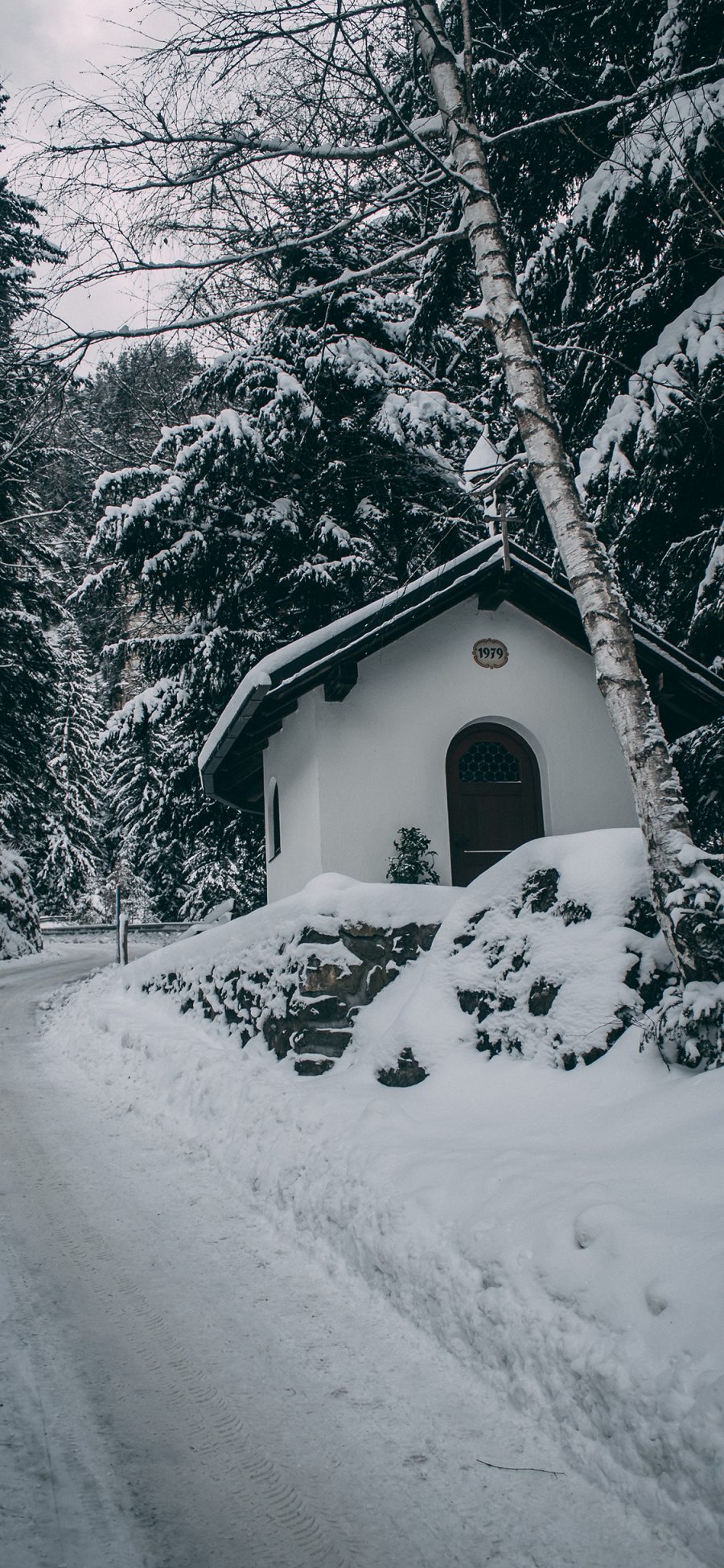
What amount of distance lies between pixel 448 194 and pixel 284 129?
1.70 meters

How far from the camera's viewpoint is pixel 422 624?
10.4 m

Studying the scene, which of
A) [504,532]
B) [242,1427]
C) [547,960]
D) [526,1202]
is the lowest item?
[242,1427]

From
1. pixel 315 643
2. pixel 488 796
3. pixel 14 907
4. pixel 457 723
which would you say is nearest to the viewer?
pixel 315 643

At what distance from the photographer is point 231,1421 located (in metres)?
2.97

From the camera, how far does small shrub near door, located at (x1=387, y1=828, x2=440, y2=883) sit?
9672 mm

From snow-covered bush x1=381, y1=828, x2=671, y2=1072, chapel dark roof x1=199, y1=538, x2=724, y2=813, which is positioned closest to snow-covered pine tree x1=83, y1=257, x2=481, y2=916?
chapel dark roof x1=199, y1=538, x2=724, y2=813

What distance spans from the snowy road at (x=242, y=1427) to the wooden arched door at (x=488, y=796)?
6.29m

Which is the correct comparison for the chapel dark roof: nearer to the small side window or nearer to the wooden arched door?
the small side window

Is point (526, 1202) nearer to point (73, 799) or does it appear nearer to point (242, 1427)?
point (242, 1427)

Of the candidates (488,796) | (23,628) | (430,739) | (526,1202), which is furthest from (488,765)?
(23,628)

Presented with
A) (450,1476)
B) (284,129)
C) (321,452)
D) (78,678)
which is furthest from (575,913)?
(78,678)

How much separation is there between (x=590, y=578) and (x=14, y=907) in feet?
74.7

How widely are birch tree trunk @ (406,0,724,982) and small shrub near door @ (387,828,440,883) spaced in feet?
15.1

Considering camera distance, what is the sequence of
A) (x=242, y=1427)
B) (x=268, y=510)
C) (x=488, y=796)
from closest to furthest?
1. (x=242, y=1427)
2. (x=488, y=796)
3. (x=268, y=510)
